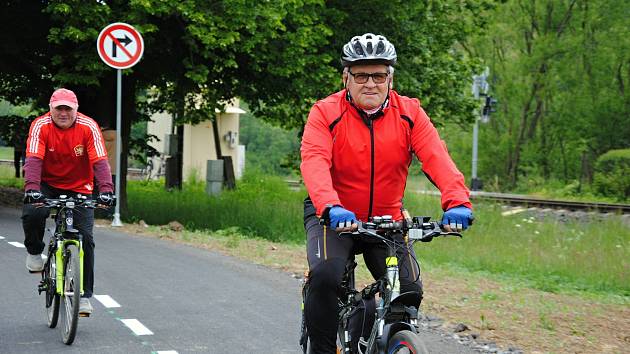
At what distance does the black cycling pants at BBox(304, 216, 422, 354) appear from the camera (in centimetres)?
467

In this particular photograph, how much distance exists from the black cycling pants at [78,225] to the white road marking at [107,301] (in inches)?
37.8

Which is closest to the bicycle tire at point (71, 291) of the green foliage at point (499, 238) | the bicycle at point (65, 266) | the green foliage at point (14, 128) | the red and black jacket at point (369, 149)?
the bicycle at point (65, 266)

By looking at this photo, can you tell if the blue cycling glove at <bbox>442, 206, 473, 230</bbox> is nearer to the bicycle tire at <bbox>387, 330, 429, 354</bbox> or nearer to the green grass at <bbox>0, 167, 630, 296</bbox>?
the bicycle tire at <bbox>387, 330, 429, 354</bbox>

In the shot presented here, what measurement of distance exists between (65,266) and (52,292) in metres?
0.36

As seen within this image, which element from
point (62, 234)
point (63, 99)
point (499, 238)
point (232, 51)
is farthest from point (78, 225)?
point (232, 51)

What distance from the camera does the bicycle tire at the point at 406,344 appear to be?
4031mm

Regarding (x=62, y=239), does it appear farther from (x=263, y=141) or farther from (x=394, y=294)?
(x=263, y=141)

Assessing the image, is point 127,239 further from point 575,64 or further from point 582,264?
point 575,64

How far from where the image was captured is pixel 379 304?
179 inches

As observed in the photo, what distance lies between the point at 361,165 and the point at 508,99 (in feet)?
133

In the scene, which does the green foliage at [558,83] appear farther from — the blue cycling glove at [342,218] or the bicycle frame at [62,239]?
the blue cycling glove at [342,218]

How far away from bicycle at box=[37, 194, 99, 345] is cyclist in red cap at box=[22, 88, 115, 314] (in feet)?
0.43

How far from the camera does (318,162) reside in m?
4.59

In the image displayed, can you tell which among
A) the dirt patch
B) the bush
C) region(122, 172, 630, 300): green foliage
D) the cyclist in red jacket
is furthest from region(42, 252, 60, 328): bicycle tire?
the bush
